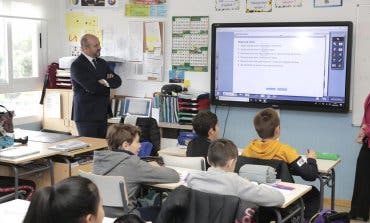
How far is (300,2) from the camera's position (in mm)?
5316

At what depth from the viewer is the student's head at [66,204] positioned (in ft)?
4.96

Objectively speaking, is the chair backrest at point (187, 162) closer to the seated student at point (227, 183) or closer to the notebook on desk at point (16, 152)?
the seated student at point (227, 183)

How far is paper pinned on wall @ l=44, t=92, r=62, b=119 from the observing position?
659 cm

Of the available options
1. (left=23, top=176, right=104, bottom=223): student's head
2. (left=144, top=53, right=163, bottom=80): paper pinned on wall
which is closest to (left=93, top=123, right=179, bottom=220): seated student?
(left=23, top=176, right=104, bottom=223): student's head

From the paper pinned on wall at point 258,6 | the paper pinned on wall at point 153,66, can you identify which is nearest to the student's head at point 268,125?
the paper pinned on wall at point 258,6

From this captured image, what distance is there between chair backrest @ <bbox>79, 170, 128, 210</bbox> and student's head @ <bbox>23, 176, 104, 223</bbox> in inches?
52.1

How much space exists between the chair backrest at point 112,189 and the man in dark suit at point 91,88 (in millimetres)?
2397

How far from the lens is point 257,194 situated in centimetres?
275

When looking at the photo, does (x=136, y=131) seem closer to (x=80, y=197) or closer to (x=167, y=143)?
(x=80, y=197)

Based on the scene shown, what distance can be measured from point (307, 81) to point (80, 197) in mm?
4067

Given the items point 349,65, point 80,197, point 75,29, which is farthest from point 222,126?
point 80,197

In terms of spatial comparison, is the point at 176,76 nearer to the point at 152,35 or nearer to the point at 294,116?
the point at 152,35

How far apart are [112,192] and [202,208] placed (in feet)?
2.10

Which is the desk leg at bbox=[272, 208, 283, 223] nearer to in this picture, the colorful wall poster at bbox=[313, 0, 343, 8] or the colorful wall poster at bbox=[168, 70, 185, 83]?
the colorful wall poster at bbox=[313, 0, 343, 8]
